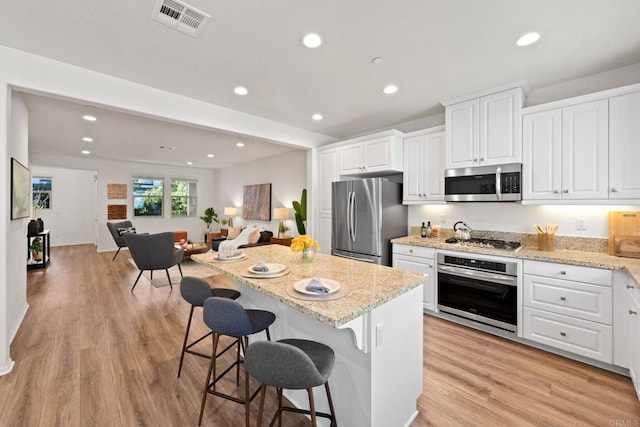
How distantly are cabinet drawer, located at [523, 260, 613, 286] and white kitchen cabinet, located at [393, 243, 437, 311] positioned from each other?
91 centimetres

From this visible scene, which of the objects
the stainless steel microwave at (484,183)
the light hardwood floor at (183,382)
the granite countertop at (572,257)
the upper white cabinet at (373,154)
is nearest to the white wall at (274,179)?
the upper white cabinet at (373,154)

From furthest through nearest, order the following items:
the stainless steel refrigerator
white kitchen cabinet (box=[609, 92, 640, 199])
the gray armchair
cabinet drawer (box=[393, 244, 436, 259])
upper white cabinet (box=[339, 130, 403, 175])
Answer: the gray armchair
upper white cabinet (box=[339, 130, 403, 175])
the stainless steel refrigerator
cabinet drawer (box=[393, 244, 436, 259])
white kitchen cabinet (box=[609, 92, 640, 199])

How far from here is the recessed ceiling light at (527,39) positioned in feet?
6.61

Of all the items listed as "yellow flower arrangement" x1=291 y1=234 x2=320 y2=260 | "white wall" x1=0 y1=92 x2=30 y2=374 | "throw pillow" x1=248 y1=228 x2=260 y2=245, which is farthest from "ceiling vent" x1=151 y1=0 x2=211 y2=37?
"throw pillow" x1=248 y1=228 x2=260 y2=245

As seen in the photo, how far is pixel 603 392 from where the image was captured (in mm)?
1993

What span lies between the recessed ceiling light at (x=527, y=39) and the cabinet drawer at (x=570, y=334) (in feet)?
7.60

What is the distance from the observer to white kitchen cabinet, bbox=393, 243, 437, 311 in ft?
10.6

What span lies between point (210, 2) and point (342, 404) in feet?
8.42

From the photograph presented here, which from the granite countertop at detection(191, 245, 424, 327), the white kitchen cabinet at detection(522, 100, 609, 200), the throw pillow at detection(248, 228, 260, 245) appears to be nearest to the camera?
the granite countertop at detection(191, 245, 424, 327)

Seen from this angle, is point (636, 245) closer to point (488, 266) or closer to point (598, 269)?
point (598, 269)

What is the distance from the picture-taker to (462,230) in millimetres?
3371

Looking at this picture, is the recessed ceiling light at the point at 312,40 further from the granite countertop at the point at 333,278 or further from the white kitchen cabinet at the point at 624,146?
the white kitchen cabinet at the point at 624,146

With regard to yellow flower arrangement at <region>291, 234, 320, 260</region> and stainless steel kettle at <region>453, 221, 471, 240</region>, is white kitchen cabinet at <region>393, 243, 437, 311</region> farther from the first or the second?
yellow flower arrangement at <region>291, 234, 320, 260</region>

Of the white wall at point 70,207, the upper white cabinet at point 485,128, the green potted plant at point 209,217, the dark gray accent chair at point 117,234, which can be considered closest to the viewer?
the upper white cabinet at point 485,128
